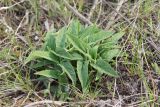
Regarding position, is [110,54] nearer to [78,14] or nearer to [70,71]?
[70,71]

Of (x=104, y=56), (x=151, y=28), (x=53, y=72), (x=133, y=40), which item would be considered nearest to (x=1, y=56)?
(x=53, y=72)

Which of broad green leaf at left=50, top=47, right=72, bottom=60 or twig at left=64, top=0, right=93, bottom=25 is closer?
broad green leaf at left=50, top=47, right=72, bottom=60

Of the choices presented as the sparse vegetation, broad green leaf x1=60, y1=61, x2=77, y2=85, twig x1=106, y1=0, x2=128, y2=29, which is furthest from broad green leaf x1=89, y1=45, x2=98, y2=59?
twig x1=106, y1=0, x2=128, y2=29

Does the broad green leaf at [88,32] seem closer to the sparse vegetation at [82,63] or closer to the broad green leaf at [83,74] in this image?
the sparse vegetation at [82,63]

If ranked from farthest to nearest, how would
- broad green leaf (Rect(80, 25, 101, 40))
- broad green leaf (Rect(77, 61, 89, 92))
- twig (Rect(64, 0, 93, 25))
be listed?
1. twig (Rect(64, 0, 93, 25))
2. broad green leaf (Rect(80, 25, 101, 40))
3. broad green leaf (Rect(77, 61, 89, 92))

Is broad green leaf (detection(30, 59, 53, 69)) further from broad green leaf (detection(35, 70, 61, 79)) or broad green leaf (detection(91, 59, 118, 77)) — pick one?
broad green leaf (detection(91, 59, 118, 77))

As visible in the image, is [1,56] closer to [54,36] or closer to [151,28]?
[54,36]
